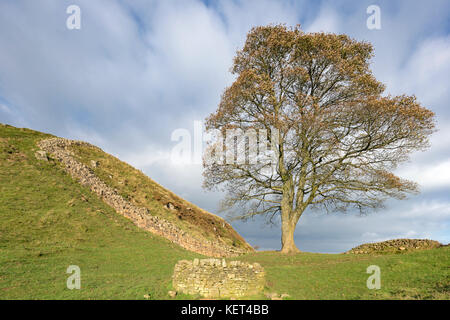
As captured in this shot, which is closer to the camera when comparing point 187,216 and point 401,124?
point 401,124

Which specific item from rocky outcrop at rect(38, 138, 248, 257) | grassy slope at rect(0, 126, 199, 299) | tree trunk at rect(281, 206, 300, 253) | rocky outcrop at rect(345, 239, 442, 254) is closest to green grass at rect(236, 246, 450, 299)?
rocky outcrop at rect(345, 239, 442, 254)

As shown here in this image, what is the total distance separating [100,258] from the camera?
1792cm

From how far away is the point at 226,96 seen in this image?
24516mm

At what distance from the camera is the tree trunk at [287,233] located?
73.6 ft

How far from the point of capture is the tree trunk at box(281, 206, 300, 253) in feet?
73.6

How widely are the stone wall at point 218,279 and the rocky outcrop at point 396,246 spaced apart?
1354cm

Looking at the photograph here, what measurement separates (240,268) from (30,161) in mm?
27825

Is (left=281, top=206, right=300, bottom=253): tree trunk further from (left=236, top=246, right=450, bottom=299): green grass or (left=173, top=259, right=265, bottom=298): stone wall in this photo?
(left=173, top=259, right=265, bottom=298): stone wall

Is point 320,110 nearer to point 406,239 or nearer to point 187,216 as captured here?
point 406,239

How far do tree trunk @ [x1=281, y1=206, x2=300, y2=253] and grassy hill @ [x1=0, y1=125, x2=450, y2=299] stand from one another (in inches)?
42.9

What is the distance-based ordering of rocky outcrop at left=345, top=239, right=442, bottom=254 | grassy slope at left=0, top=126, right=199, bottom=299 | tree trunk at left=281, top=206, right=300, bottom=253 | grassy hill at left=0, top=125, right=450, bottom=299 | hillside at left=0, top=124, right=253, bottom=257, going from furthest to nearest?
hillside at left=0, top=124, right=253, bottom=257 → tree trunk at left=281, top=206, right=300, bottom=253 → rocky outcrop at left=345, top=239, right=442, bottom=254 → grassy slope at left=0, top=126, right=199, bottom=299 → grassy hill at left=0, top=125, right=450, bottom=299

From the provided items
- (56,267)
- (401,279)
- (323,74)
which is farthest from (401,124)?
(56,267)
